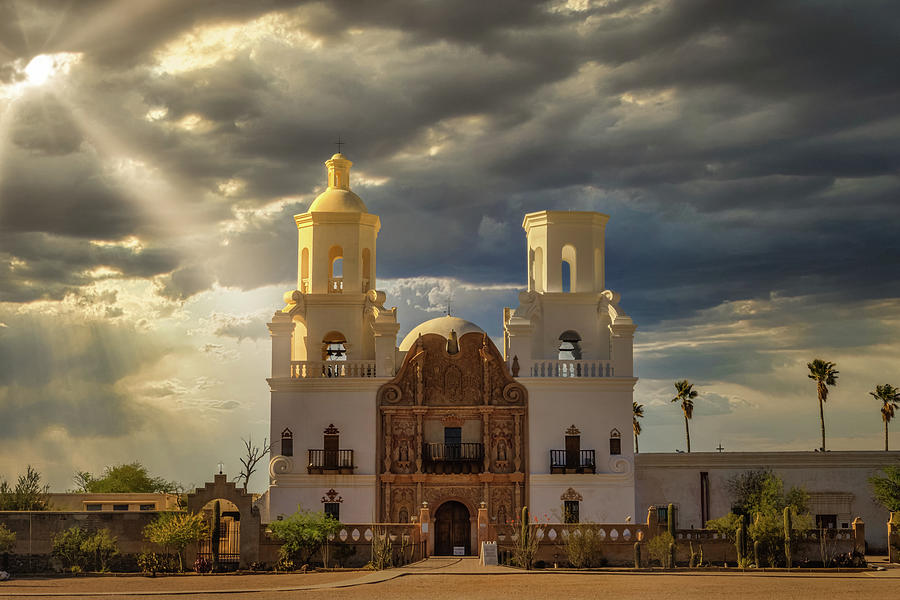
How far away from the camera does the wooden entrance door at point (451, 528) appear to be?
170 feet

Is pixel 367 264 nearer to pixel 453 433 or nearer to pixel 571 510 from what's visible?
pixel 453 433

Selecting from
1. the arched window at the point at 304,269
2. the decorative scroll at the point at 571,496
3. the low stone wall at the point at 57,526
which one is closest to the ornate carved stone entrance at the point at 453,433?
the decorative scroll at the point at 571,496

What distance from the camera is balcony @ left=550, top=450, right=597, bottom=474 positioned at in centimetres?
5181

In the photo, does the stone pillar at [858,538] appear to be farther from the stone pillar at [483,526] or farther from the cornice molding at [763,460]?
the stone pillar at [483,526]

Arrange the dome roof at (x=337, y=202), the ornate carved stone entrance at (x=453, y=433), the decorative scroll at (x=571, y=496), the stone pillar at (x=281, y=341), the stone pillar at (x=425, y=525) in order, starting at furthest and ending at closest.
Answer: the dome roof at (x=337, y=202), the stone pillar at (x=281, y=341), the ornate carved stone entrance at (x=453, y=433), the decorative scroll at (x=571, y=496), the stone pillar at (x=425, y=525)

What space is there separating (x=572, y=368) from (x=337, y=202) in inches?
535

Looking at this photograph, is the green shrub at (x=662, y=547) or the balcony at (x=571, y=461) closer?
the green shrub at (x=662, y=547)

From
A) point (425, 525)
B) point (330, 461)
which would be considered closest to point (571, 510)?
point (425, 525)

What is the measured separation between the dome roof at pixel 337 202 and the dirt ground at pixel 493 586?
69.0 ft

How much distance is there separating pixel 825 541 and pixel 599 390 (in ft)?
39.2

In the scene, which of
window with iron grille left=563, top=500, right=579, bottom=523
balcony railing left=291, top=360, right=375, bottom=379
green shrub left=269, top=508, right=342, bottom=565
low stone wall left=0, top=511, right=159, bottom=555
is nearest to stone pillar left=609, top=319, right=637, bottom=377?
window with iron grille left=563, top=500, right=579, bottom=523

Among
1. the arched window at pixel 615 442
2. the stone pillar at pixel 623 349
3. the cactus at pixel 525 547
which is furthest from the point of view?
the stone pillar at pixel 623 349

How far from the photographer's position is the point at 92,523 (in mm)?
43438

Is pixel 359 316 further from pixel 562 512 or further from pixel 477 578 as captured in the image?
pixel 477 578
